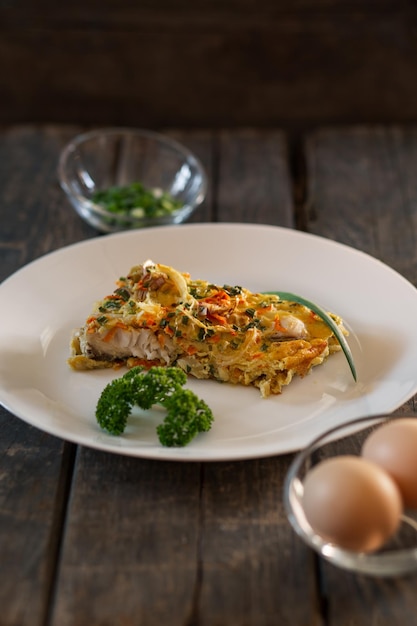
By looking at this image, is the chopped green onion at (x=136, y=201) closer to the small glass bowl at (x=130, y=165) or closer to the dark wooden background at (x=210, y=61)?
the small glass bowl at (x=130, y=165)

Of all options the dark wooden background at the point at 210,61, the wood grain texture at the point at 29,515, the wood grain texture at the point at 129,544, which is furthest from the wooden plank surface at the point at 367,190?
the wood grain texture at the point at 29,515

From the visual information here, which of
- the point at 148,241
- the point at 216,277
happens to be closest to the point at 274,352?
the point at 216,277

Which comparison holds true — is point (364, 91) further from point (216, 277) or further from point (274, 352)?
point (274, 352)

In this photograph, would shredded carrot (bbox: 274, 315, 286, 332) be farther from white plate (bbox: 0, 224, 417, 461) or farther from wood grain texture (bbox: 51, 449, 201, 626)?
wood grain texture (bbox: 51, 449, 201, 626)

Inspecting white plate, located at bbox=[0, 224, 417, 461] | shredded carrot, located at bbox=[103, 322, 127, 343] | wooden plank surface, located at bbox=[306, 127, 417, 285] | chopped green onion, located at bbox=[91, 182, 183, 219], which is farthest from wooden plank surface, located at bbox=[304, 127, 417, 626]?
shredded carrot, located at bbox=[103, 322, 127, 343]

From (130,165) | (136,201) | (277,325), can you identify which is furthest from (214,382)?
(130,165)

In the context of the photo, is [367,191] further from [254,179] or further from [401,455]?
[401,455]
